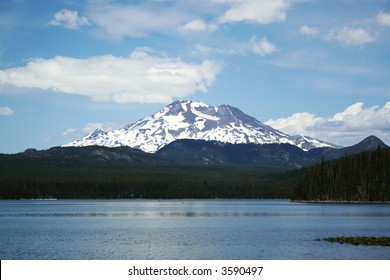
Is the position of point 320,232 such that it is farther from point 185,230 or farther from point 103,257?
point 103,257

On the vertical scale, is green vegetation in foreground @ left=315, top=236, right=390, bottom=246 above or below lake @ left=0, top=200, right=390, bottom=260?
above

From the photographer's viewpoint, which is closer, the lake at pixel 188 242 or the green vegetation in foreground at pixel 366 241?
the lake at pixel 188 242

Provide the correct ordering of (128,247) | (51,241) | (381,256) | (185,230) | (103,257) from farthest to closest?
(185,230) → (51,241) → (128,247) → (103,257) → (381,256)

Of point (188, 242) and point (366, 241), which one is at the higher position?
point (366, 241)

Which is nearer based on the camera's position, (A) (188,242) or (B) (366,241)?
(B) (366,241)

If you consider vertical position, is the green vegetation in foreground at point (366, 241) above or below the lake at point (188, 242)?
above

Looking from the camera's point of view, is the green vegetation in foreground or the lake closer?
the lake

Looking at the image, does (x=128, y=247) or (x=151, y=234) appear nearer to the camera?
(x=128, y=247)

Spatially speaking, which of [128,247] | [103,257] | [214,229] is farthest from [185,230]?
[103,257]
